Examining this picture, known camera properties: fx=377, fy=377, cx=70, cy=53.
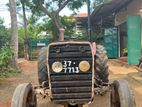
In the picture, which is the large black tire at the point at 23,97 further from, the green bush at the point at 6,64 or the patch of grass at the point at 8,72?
the patch of grass at the point at 8,72

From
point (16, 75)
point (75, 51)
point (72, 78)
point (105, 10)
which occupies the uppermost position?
point (105, 10)

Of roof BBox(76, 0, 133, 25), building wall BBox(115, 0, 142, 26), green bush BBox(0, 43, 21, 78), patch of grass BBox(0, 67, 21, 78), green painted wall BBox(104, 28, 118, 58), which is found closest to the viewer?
green bush BBox(0, 43, 21, 78)

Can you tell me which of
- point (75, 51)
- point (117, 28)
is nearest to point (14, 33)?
point (117, 28)

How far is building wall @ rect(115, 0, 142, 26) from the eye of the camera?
18.0 metres

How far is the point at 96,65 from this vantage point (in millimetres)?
7668

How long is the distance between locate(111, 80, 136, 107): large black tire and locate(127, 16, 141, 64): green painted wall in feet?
36.5

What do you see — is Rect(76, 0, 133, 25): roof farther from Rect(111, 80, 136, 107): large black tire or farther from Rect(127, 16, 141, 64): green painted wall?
Rect(111, 80, 136, 107): large black tire

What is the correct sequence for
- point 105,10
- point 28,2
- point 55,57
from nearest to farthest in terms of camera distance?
point 55,57, point 105,10, point 28,2

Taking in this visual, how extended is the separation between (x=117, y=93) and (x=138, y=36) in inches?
451

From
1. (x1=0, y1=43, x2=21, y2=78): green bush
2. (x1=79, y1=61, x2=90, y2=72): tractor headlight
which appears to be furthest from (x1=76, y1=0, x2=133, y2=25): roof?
(x1=79, y1=61, x2=90, y2=72): tractor headlight

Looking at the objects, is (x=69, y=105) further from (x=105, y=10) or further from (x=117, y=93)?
(x=105, y=10)

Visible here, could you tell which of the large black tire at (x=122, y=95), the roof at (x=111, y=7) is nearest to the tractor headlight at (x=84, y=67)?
the large black tire at (x=122, y=95)

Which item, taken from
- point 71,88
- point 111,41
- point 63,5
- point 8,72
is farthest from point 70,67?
point 63,5

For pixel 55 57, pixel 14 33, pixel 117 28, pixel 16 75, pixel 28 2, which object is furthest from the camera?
pixel 28 2
